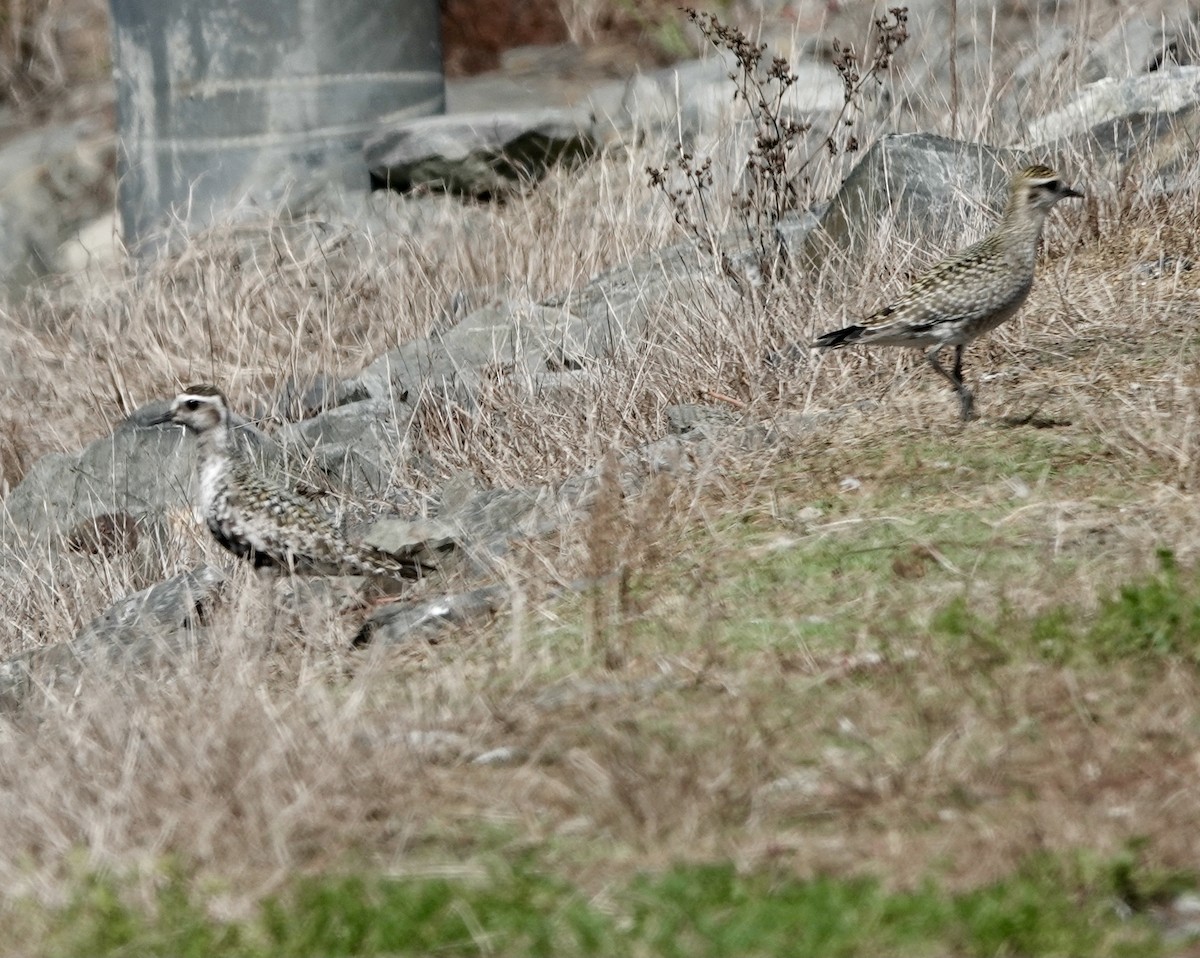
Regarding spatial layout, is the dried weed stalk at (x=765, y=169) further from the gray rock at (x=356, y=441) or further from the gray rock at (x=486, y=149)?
the gray rock at (x=486, y=149)

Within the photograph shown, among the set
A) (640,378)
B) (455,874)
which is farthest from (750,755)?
(640,378)

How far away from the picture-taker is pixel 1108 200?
9688mm

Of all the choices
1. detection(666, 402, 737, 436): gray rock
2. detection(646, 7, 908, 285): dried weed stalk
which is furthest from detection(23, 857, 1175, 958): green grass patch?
detection(646, 7, 908, 285): dried weed stalk

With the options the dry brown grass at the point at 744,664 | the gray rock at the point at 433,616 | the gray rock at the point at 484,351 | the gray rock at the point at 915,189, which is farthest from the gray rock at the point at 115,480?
the gray rock at the point at 915,189

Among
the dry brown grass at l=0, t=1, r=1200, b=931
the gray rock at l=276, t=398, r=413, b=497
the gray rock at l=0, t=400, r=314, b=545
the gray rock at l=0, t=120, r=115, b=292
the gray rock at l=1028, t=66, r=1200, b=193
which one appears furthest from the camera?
the gray rock at l=0, t=120, r=115, b=292

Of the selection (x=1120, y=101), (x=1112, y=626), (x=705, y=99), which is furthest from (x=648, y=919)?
(x=705, y=99)

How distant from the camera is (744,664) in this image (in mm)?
5559

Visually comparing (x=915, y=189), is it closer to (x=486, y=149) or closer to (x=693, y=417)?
(x=693, y=417)

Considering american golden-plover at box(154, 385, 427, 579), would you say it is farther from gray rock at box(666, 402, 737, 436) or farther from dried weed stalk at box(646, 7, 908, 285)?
dried weed stalk at box(646, 7, 908, 285)

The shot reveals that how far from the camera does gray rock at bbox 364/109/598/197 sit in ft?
46.1

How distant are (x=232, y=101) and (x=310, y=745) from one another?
34.5 feet

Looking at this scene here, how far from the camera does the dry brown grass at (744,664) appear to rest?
4617 millimetres

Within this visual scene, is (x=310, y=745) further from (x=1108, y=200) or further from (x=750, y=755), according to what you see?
(x=1108, y=200)

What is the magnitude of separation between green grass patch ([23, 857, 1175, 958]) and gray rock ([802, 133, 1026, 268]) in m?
5.81
